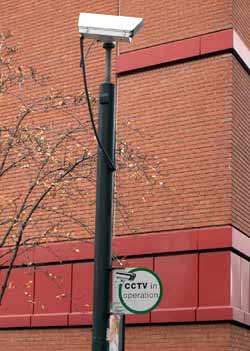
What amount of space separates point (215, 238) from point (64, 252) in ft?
9.78

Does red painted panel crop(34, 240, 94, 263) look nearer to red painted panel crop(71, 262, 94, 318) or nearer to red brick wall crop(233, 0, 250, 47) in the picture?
red painted panel crop(71, 262, 94, 318)

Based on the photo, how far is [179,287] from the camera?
45.3 ft

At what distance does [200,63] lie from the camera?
47.9ft

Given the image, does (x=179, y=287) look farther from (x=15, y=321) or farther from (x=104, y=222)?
(x=104, y=222)

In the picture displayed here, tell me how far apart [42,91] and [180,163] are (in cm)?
342

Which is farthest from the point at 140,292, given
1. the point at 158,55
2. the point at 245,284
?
the point at 158,55

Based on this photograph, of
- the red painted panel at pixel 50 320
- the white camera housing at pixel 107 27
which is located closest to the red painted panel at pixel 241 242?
the red painted panel at pixel 50 320

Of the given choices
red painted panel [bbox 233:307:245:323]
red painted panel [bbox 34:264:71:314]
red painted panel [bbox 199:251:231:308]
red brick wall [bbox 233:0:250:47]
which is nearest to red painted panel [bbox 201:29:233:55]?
red brick wall [bbox 233:0:250:47]

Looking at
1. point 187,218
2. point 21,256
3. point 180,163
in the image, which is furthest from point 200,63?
point 21,256

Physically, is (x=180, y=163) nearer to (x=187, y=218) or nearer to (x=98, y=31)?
(x=187, y=218)

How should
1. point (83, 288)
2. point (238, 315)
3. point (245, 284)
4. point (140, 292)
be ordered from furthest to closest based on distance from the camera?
point (83, 288) < point (245, 284) < point (238, 315) < point (140, 292)

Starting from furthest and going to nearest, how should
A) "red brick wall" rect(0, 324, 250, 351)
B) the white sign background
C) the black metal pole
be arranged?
1. "red brick wall" rect(0, 324, 250, 351)
2. the white sign background
3. the black metal pole

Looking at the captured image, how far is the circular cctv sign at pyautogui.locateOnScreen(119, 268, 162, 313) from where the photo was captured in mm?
8586

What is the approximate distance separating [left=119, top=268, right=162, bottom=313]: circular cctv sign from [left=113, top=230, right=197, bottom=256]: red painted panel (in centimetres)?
516
